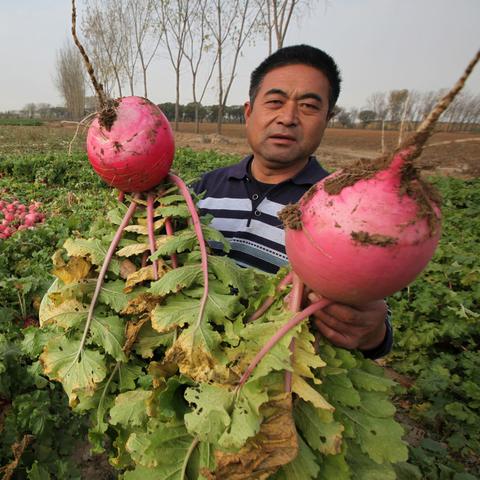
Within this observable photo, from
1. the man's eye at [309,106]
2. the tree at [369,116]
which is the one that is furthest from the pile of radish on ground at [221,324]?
the tree at [369,116]

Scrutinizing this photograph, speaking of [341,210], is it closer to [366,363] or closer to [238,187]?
[366,363]

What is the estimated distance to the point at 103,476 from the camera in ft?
7.46

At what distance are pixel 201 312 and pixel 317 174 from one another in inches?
46.5

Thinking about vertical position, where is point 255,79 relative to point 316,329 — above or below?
above

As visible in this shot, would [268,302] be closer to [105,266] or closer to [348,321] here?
[348,321]

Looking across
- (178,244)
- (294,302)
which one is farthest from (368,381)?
(178,244)

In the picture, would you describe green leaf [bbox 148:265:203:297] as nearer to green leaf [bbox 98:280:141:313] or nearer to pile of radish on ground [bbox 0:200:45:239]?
green leaf [bbox 98:280:141:313]

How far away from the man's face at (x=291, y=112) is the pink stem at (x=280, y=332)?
1.10 metres

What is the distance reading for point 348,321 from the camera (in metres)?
1.07

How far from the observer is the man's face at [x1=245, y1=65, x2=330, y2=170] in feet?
6.20

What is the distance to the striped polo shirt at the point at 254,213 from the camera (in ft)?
6.40

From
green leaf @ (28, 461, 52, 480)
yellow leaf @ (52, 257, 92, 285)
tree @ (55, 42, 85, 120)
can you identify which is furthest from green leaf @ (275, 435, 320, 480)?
tree @ (55, 42, 85, 120)

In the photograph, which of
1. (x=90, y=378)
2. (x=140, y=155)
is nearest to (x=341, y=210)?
(x=140, y=155)

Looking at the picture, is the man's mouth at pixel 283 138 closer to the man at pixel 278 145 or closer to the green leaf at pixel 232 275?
the man at pixel 278 145
